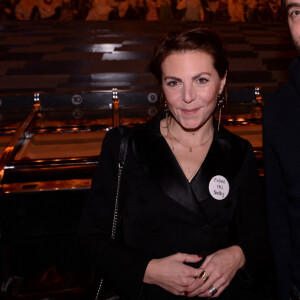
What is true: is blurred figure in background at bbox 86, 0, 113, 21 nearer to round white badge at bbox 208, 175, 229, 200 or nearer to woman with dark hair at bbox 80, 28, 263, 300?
woman with dark hair at bbox 80, 28, 263, 300

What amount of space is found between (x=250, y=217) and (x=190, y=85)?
1.86ft

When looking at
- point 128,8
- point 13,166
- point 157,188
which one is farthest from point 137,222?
point 128,8

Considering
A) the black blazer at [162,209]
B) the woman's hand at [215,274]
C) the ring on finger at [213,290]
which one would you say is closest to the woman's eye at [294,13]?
the black blazer at [162,209]

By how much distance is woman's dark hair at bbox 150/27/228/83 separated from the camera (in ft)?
4.00

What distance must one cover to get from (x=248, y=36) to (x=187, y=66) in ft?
25.7

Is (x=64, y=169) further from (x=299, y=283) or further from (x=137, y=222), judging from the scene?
(x=299, y=283)

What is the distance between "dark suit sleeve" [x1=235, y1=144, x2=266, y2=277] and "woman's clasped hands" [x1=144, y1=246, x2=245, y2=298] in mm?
116

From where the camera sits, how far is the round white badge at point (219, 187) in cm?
127

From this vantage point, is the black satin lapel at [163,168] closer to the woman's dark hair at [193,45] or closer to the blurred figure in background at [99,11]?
the woman's dark hair at [193,45]

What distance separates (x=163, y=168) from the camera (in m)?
1.29

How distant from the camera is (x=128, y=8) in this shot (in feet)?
33.2

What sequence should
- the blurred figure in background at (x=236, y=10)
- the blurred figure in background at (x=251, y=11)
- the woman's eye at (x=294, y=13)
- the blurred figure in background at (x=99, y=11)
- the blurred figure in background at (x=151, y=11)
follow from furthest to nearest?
the blurred figure in background at (x=251, y=11)
the blurred figure in background at (x=236, y=10)
the blurred figure in background at (x=151, y=11)
the blurred figure in background at (x=99, y=11)
the woman's eye at (x=294, y=13)

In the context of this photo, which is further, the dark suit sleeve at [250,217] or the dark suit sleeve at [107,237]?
the dark suit sleeve at [250,217]

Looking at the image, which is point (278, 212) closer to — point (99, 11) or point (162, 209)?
point (162, 209)
